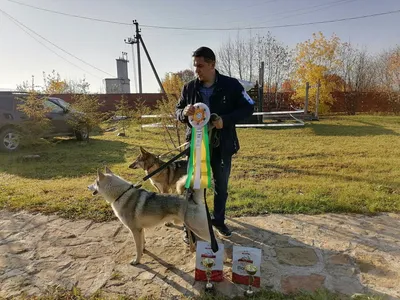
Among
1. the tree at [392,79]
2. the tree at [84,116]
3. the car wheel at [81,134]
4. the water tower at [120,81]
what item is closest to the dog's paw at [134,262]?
the tree at [84,116]

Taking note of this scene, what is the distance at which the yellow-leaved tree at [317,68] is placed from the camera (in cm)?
1981

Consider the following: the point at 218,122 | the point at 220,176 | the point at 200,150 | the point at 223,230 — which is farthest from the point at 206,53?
the point at 223,230

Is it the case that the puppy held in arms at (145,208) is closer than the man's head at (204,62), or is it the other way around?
the puppy held in arms at (145,208)

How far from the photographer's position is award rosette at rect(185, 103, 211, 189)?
235 cm

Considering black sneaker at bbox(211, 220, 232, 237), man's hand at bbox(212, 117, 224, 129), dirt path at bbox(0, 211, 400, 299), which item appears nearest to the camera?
dirt path at bbox(0, 211, 400, 299)

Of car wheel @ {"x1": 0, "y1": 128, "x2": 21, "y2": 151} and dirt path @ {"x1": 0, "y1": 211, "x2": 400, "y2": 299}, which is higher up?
car wheel @ {"x1": 0, "y1": 128, "x2": 21, "y2": 151}

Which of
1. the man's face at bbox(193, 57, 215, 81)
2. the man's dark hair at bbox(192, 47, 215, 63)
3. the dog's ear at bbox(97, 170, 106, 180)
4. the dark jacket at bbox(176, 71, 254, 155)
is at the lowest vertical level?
the dog's ear at bbox(97, 170, 106, 180)

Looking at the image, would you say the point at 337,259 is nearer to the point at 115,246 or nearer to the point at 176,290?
the point at 176,290

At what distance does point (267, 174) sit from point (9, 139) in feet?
25.6

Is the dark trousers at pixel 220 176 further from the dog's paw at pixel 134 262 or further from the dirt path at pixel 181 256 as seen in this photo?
the dog's paw at pixel 134 262

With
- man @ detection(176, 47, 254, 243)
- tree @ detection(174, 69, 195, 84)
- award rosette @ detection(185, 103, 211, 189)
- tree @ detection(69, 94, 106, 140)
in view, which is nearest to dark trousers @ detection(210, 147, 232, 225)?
man @ detection(176, 47, 254, 243)

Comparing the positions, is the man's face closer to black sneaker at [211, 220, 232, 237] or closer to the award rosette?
the award rosette

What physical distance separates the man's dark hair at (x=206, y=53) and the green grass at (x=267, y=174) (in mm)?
2129

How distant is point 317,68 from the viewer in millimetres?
19969
